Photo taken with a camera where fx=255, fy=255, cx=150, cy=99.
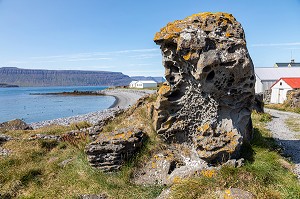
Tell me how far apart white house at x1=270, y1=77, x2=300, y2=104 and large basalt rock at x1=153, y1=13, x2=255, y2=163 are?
3719 cm

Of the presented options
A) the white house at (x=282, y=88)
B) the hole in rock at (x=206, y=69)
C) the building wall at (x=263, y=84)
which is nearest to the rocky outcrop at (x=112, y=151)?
the hole in rock at (x=206, y=69)

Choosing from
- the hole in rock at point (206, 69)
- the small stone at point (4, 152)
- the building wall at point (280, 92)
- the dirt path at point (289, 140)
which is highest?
the hole in rock at point (206, 69)

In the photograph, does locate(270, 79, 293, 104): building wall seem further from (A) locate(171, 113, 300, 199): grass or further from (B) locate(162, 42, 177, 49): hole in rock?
(B) locate(162, 42, 177, 49): hole in rock

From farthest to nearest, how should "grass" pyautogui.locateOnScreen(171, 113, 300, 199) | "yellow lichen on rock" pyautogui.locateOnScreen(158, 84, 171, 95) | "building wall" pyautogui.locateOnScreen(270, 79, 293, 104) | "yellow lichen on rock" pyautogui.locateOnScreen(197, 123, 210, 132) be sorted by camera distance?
1. "building wall" pyautogui.locateOnScreen(270, 79, 293, 104)
2. "yellow lichen on rock" pyautogui.locateOnScreen(158, 84, 171, 95)
3. "yellow lichen on rock" pyautogui.locateOnScreen(197, 123, 210, 132)
4. "grass" pyautogui.locateOnScreen(171, 113, 300, 199)

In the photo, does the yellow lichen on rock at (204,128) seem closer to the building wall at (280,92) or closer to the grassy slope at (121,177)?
the grassy slope at (121,177)

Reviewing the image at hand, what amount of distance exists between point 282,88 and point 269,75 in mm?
13455

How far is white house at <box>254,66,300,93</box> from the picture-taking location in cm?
5316

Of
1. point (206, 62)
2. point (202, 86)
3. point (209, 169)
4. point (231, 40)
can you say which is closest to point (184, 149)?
point (209, 169)

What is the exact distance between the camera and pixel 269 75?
2176 inches

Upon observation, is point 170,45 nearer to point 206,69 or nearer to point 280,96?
point 206,69

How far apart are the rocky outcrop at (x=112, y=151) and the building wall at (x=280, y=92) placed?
3962cm

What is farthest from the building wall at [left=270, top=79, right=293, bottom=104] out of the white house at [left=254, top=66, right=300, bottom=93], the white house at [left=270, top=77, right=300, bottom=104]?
the white house at [left=254, top=66, right=300, bottom=93]

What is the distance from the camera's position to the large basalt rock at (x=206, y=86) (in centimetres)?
830

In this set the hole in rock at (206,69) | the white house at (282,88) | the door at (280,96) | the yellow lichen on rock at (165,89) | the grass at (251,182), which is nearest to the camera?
the grass at (251,182)
